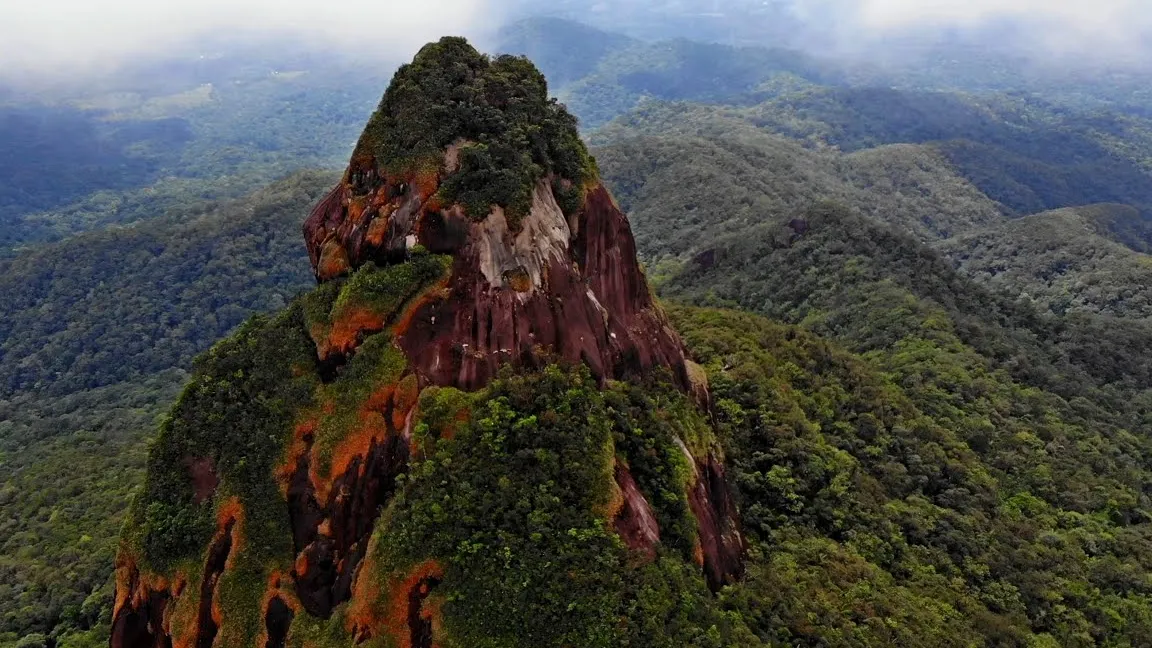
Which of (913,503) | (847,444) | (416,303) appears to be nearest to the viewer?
(416,303)

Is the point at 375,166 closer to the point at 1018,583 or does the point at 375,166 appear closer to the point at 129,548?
the point at 129,548

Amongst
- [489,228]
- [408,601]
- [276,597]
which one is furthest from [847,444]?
[276,597]

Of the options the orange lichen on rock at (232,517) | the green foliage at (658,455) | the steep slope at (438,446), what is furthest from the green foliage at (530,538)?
the orange lichen on rock at (232,517)

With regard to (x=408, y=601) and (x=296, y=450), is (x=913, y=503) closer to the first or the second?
(x=408, y=601)

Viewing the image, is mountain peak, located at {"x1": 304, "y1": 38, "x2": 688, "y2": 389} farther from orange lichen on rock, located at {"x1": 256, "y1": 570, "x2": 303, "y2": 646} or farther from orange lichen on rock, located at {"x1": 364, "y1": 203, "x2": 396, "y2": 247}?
orange lichen on rock, located at {"x1": 256, "y1": 570, "x2": 303, "y2": 646}

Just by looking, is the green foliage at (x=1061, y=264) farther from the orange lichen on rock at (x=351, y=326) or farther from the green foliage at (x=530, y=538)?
the orange lichen on rock at (x=351, y=326)

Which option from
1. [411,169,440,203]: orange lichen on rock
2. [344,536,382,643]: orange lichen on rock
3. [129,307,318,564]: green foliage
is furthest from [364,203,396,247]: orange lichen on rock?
[344,536,382,643]: orange lichen on rock
